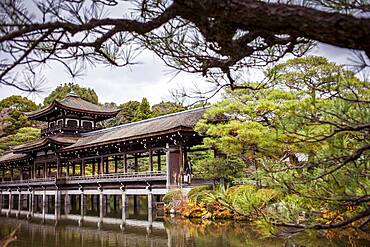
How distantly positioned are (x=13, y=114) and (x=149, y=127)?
18.6 metres

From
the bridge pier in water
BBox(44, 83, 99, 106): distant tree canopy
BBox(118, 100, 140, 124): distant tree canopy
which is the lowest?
the bridge pier in water

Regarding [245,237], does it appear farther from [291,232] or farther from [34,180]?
[34,180]

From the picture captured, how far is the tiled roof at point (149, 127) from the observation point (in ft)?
48.5

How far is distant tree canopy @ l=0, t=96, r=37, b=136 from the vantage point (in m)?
30.1

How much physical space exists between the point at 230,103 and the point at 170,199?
4065mm

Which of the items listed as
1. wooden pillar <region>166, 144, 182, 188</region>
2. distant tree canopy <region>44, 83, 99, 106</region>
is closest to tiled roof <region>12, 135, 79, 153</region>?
wooden pillar <region>166, 144, 182, 188</region>

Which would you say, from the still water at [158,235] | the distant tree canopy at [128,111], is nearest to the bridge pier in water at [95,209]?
the still water at [158,235]

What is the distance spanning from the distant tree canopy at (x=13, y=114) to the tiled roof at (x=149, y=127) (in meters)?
11.0

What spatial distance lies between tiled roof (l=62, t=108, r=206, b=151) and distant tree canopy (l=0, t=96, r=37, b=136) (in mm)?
10986

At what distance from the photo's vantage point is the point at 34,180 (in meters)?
21.9

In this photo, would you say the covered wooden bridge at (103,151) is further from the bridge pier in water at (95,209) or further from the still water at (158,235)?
the still water at (158,235)

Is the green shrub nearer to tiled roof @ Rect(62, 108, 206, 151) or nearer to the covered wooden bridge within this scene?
the covered wooden bridge

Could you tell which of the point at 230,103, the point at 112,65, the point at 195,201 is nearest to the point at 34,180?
the point at 195,201

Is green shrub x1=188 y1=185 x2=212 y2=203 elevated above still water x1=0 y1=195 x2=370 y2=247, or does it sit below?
above
